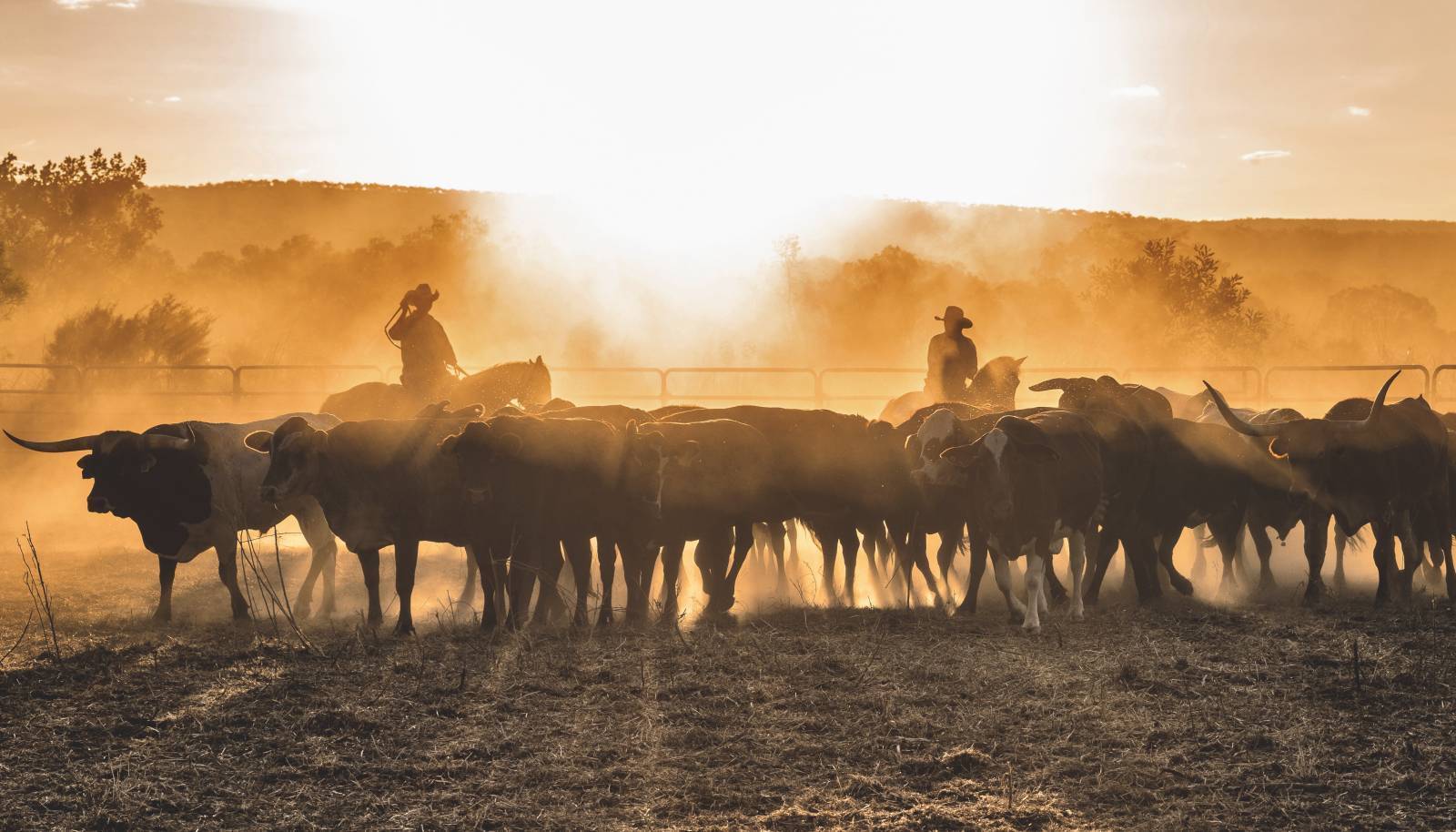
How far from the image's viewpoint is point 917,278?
98688 millimetres

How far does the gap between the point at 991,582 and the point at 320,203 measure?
125 m

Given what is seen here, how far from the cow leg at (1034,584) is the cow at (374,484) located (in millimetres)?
4018

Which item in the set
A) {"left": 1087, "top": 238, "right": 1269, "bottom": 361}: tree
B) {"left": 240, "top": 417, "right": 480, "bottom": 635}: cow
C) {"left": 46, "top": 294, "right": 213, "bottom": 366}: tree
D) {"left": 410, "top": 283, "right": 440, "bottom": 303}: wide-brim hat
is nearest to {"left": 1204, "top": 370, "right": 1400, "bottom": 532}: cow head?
{"left": 240, "top": 417, "right": 480, "bottom": 635}: cow

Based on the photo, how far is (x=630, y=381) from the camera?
194 feet

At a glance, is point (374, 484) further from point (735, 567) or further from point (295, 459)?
point (735, 567)

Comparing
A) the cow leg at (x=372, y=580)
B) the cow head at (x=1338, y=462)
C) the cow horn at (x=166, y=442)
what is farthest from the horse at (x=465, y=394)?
the cow head at (x=1338, y=462)

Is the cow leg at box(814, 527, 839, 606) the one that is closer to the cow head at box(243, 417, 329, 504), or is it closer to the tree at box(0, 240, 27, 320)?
the cow head at box(243, 417, 329, 504)

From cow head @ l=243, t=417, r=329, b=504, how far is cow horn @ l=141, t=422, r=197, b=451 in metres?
0.89

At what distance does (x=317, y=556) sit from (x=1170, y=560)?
7.06 meters

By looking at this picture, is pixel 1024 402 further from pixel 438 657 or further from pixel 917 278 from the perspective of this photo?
pixel 917 278

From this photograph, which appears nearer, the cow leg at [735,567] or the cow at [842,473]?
the cow leg at [735,567]

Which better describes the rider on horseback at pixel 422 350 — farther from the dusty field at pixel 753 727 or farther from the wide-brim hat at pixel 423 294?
the dusty field at pixel 753 727

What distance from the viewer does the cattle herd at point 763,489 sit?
10914mm

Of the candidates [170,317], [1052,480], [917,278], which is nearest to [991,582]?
[1052,480]
